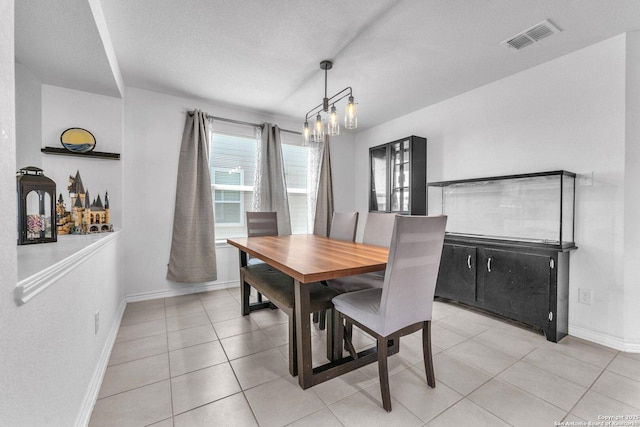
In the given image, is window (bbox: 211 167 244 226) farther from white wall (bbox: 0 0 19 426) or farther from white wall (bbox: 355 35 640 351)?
white wall (bbox: 355 35 640 351)

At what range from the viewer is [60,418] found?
1.06 meters

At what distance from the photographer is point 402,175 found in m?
3.76

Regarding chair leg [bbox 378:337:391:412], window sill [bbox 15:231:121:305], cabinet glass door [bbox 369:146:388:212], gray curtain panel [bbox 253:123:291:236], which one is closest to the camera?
window sill [bbox 15:231:121:305]

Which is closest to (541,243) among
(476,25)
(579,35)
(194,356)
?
(579,35)

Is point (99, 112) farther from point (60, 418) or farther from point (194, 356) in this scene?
→ point (60, 418)

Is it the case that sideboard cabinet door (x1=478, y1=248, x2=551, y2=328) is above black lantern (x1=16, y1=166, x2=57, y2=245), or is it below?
below

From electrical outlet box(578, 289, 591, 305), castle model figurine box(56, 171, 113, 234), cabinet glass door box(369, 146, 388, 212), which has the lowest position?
electrical outlet box(578, 289, 591, 305)

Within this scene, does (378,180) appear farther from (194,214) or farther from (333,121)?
(194,214)

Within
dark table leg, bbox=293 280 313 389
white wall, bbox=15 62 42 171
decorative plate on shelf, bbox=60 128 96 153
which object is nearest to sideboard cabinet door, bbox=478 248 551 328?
dark table leg, bbox=293 280 313 389

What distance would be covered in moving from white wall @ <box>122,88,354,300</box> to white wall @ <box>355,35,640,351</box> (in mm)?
3539

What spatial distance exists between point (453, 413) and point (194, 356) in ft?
5.68

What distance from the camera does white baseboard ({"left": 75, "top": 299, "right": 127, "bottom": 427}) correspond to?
4.40 feet

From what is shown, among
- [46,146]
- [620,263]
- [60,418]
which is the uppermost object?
[46,146]

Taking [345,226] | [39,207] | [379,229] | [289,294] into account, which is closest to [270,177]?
[345,226]
